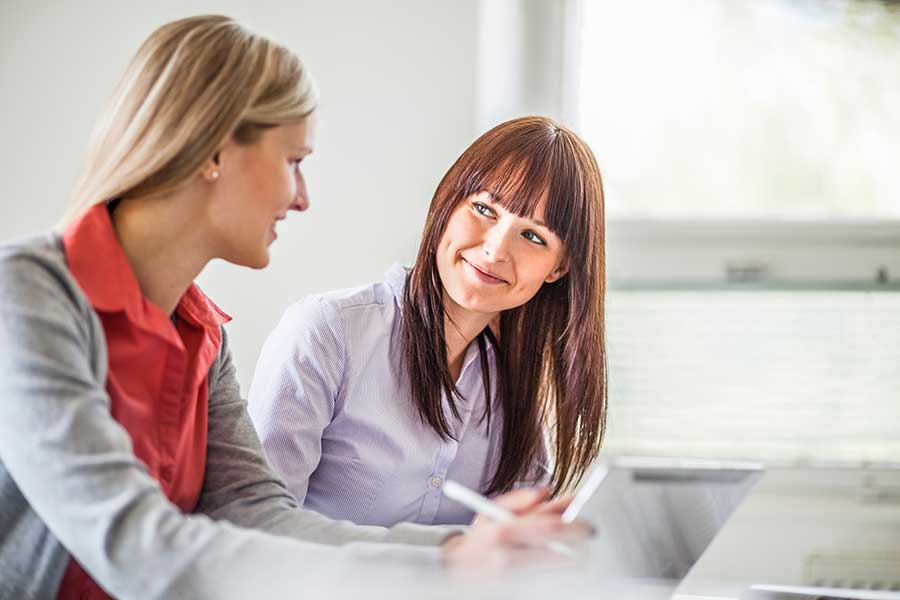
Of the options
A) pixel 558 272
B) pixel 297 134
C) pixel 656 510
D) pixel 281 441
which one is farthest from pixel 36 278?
pixel 558 272

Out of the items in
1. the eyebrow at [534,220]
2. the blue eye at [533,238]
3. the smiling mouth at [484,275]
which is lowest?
the smiling mouth at [484,275]

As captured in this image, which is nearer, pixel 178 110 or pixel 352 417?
pixel 178 110

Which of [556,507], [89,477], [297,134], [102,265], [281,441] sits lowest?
[281,441]

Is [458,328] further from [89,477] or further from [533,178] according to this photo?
[89,477]

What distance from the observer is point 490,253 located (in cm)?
152

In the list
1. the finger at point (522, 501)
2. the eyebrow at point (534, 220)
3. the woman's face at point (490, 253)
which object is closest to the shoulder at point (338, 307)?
the woman's face at point (490, 253)

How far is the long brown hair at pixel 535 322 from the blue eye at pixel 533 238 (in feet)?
0.08

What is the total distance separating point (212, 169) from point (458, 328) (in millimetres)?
642

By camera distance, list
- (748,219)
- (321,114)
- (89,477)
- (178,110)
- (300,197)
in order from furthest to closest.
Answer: (748,219) → (321,114) → (300,197) → (178,110) → (89,477)

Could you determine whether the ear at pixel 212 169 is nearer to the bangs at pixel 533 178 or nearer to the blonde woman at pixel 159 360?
the blonde woman at pixel 159 360

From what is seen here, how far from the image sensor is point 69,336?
955 millimetres

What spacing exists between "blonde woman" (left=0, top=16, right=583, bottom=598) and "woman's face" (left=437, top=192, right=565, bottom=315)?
0.41 meters

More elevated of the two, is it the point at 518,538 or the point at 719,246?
the point at 518,538

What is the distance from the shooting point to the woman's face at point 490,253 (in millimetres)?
1535
